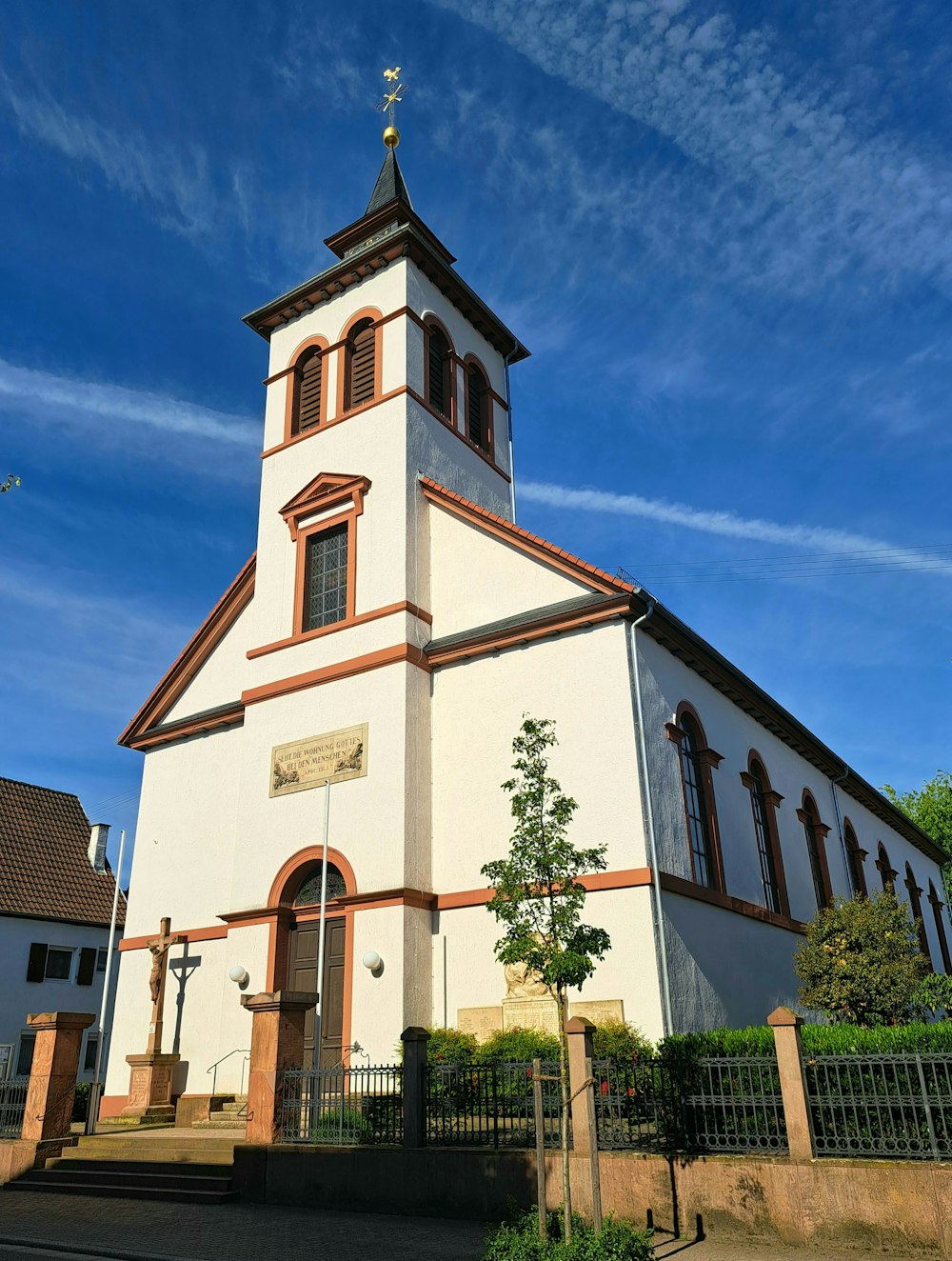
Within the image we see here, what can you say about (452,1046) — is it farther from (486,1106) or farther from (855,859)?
(855,859)

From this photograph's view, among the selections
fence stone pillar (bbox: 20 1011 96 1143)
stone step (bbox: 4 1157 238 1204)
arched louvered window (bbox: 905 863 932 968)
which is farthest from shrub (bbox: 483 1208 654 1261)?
arched louvered window (bbox: 905 863 932 968)

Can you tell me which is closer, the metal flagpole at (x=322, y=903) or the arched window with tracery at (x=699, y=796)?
the metal flagpole at (x=322, y=903)

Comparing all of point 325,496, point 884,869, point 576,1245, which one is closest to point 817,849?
point 884,869

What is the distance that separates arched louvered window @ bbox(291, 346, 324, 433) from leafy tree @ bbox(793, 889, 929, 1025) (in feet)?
47.4

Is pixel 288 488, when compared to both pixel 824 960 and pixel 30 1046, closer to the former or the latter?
pixel 824 960

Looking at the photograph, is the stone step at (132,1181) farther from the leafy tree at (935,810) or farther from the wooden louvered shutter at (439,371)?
the leafy tree at (935,810)

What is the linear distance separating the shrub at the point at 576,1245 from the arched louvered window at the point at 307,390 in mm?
17331

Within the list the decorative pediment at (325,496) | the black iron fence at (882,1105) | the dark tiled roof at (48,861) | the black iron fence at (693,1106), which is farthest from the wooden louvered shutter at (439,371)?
the dark tiled roof at (48,861)

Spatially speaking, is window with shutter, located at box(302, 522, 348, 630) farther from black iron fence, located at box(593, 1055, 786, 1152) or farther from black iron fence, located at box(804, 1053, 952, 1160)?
black iron fence, located at box(804, 1053, 952, 1160)

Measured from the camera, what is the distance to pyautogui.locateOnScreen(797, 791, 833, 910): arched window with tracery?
24.0m

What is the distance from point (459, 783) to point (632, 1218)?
8.06 m

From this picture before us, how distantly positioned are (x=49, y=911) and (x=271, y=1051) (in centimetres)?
2044

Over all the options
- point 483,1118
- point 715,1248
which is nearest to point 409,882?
point 483,1118

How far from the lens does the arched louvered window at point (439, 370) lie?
2216cm
